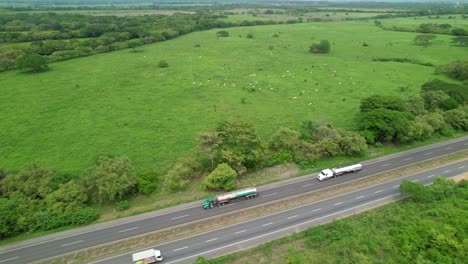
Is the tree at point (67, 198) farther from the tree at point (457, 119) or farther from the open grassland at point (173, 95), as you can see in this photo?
the tree at point (457, 119)

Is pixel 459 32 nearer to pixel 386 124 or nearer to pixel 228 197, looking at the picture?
pixel 386 124

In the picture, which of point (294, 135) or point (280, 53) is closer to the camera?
point (294, 135)

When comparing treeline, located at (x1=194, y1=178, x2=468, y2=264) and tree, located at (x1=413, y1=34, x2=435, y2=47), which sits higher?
tree, located at (x1=413, y1=34, x2=435, y2=47)

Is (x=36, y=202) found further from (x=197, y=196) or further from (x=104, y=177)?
(x=197, y=196)

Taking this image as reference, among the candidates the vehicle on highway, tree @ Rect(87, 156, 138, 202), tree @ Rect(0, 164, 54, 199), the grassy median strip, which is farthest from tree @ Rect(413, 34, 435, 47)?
tree @ Rect(0, 164, 54, 199)

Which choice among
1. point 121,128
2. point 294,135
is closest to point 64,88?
point 121,128

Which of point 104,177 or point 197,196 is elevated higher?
point 104,177

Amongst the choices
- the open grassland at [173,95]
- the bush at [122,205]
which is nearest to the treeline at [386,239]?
the bush at [122,205]

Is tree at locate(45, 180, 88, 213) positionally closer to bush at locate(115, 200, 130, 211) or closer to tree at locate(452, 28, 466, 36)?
bush at locate(115, 200, 130, 211)
